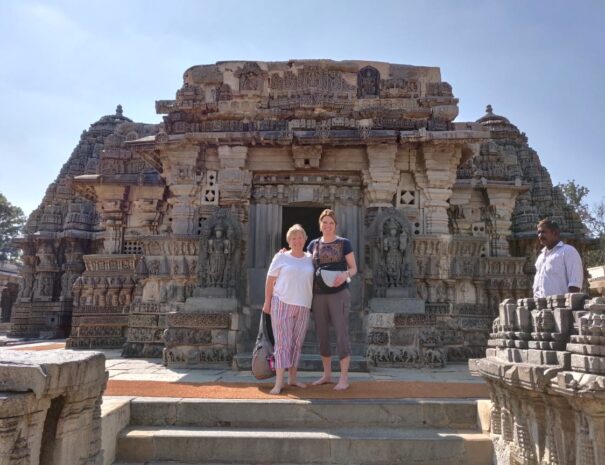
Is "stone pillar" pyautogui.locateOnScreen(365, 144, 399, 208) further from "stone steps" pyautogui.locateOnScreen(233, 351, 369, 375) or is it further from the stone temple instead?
"stone steps" pyautogui.locateOnScreen(233, 351, 369, 375)

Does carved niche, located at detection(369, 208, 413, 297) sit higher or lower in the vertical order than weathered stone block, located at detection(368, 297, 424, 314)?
higher

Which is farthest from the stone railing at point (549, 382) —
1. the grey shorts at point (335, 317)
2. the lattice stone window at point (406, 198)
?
the lattice stone window at point (406, 198)

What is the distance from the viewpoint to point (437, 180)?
898cm

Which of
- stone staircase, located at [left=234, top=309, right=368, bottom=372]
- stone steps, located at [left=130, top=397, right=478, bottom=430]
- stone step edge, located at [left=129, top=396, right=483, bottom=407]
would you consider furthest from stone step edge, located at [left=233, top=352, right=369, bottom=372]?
stone steps, located at [left=130, top=397, right=478, bottom=430]

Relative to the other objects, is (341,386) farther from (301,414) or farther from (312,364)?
(312,364)

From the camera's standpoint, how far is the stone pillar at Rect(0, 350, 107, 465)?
2.91 m

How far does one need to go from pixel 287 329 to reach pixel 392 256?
3.39 meters

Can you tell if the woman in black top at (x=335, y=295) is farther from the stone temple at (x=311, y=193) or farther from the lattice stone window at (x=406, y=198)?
the lattice stone window at (x=406, y=198)

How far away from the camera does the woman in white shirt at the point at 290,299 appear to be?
5.30 meters

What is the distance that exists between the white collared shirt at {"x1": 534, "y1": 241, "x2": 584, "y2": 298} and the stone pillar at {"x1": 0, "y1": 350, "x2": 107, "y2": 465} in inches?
164

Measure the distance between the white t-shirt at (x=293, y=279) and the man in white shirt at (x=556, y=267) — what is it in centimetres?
238

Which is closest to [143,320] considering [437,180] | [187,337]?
[187,337]

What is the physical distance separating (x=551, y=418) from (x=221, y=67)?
8.45 meters

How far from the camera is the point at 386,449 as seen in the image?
4227 millimetres
